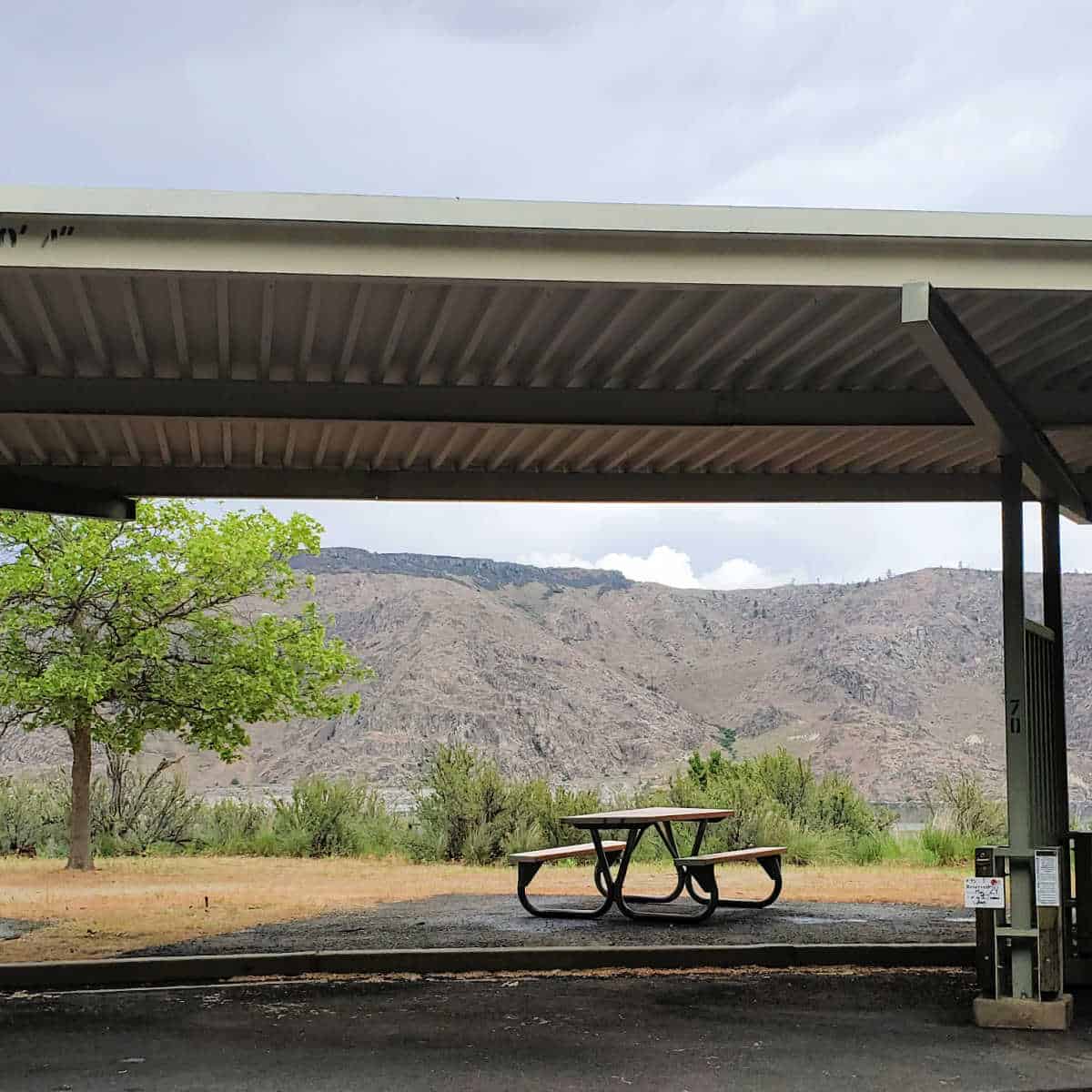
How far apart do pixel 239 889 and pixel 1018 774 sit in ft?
35.3

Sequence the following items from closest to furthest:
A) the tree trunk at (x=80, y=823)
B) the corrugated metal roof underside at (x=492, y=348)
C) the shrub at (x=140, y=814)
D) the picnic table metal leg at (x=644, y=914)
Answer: the corrugated metal roof underside at (x=492, y=348), the picnic table metal leg at (x=644, y=914), the tree trunk at (x=80, y=823), the shrub at (x=140, y=814)

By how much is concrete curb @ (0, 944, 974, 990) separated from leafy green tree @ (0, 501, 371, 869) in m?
8.57

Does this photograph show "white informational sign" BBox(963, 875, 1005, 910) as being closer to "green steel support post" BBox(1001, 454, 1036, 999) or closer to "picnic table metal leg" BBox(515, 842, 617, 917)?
"green steel support post" BBox(1001, 454, 1036, 999)

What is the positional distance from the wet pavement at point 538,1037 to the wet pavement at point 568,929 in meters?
1.84

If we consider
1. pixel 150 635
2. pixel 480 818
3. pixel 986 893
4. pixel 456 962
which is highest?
pixel 150 635

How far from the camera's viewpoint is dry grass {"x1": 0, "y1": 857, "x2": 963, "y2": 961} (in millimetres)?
12969

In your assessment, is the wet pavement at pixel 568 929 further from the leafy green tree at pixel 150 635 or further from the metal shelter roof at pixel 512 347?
the leafy green tree at pixel 150 635

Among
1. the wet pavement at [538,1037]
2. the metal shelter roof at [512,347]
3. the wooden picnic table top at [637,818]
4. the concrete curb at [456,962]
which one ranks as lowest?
the wet pavement at [538,1037]

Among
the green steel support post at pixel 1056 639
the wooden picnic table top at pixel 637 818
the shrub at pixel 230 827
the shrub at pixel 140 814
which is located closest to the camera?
the green steel support post at pixel 1056 639

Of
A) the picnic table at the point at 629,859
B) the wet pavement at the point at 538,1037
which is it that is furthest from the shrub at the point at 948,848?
the wet pavement at the point at 538,1037

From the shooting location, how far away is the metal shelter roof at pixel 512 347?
6.11 meters

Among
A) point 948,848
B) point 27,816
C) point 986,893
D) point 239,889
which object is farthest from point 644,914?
point 27,816

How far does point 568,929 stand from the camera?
494 inches

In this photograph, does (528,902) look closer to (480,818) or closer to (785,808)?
(480,818)
